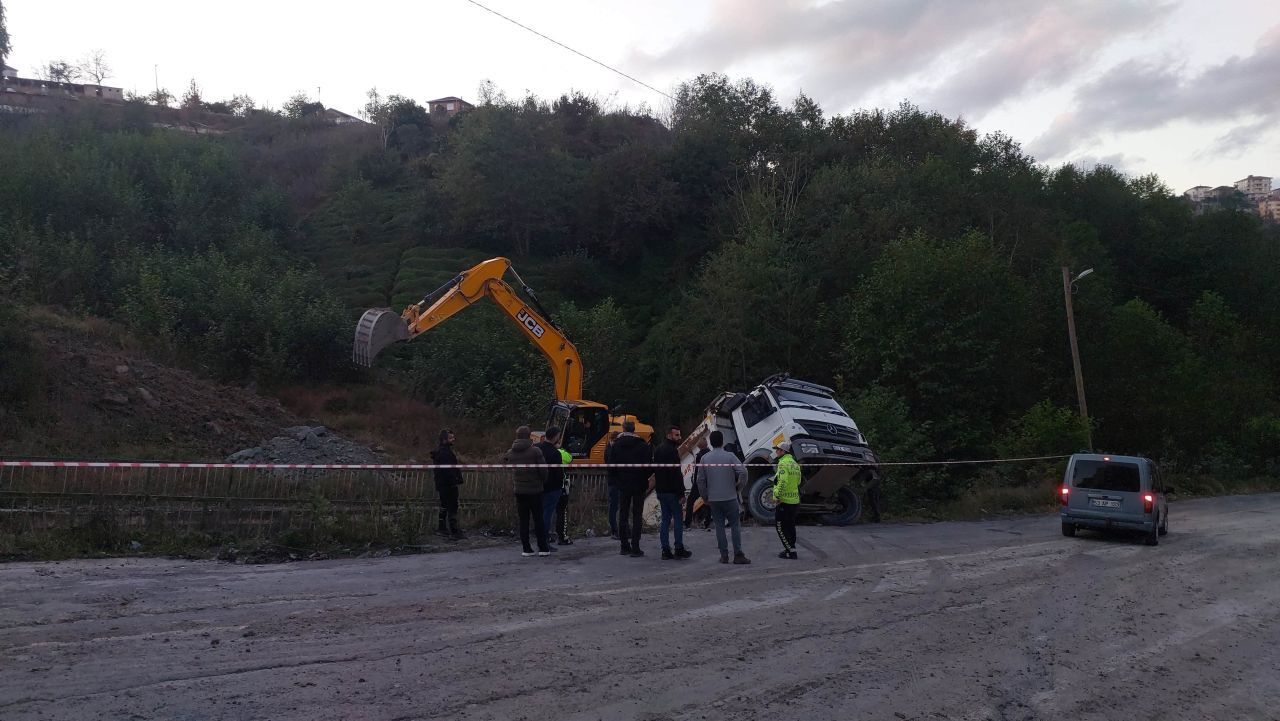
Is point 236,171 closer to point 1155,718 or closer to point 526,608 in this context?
point 526,608

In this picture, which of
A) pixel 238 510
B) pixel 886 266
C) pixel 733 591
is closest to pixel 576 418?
pixel 238 510

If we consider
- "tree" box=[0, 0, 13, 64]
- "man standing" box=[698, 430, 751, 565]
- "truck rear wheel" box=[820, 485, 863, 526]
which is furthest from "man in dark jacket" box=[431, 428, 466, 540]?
"tree" box=[0, 0, 13, 64]

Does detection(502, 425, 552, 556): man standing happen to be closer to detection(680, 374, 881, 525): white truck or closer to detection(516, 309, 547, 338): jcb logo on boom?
detection(680, 374, 881, 525): white truck

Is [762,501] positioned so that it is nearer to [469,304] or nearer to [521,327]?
[469,304]

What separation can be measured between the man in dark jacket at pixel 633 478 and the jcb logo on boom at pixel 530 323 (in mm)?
12444

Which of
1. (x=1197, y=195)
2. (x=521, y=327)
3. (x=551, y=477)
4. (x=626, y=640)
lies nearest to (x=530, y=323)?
(x=521, y=327)

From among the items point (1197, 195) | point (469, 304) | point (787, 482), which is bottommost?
point (787, 482)

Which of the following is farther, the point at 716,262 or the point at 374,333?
the point at 716,262

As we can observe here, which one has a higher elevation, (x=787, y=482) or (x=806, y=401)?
(x=806, y=401)

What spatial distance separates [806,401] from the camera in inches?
803

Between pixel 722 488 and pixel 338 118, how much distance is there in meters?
93.7

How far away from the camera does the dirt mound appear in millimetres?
23312

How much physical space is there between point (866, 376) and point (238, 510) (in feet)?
84.4

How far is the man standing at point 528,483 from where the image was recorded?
42.6 ft
